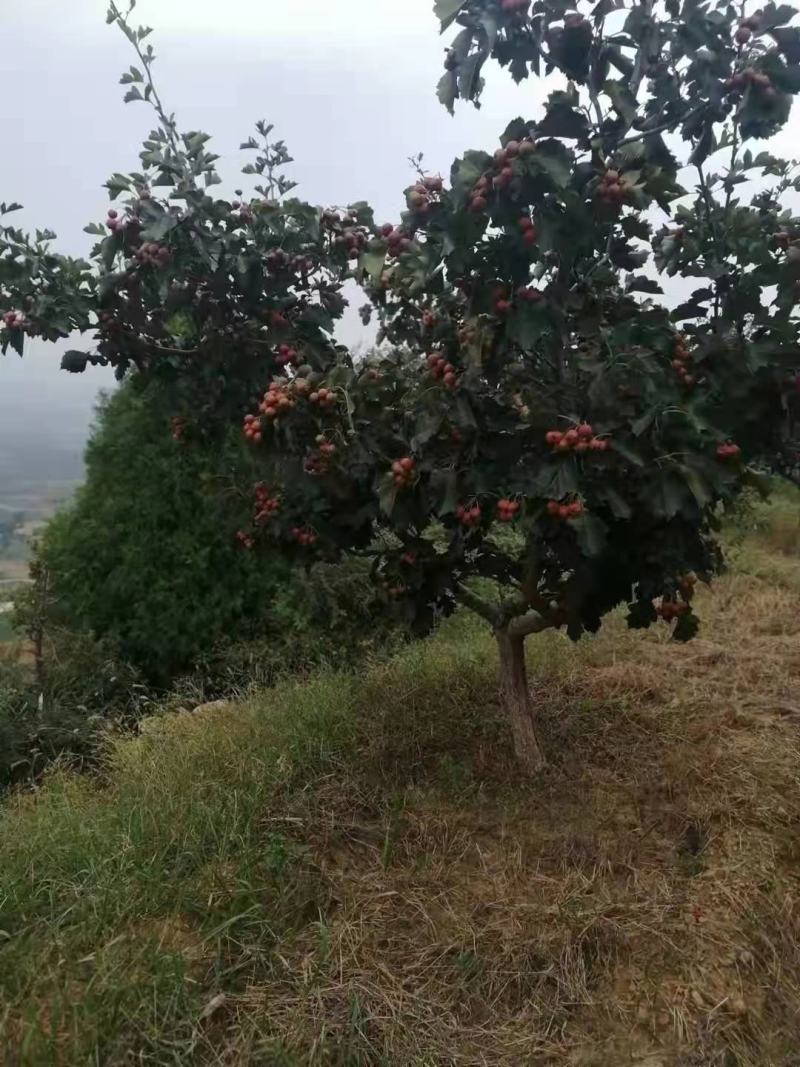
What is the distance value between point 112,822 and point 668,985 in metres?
1.66

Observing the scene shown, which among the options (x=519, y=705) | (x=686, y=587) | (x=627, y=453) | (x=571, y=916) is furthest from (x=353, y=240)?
(x=571, y=916)

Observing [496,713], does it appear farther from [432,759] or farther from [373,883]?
[373,883]

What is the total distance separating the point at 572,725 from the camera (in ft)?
11.5

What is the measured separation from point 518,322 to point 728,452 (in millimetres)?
575

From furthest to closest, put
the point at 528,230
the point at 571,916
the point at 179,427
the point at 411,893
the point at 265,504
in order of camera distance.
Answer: the point at 179,427 → the point at 265,504 → the point at 411,893 → the point at 571,916 → the point at 528,230

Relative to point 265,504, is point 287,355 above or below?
above

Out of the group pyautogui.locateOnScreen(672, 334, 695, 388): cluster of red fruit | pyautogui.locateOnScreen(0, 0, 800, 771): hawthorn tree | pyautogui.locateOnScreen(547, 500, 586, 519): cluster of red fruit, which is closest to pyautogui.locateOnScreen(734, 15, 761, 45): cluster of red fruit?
pyautogui.locateOnScreen(0, 0, 800, 771): hawthorn tree

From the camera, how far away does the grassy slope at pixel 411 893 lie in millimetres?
2088

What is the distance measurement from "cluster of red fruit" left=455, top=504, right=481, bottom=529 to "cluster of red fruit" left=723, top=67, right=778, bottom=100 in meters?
1.16

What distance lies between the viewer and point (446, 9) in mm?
1929

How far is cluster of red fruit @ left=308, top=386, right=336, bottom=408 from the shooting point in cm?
229

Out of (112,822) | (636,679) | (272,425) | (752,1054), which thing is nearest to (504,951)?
(752,1054)

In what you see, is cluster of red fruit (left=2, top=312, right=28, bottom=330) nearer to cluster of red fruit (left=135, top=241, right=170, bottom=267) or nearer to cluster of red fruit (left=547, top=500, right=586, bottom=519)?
cluster of red fruit (left=135, top=241, right=170, bottom=267)

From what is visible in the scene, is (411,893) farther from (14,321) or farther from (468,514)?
(14,321)
